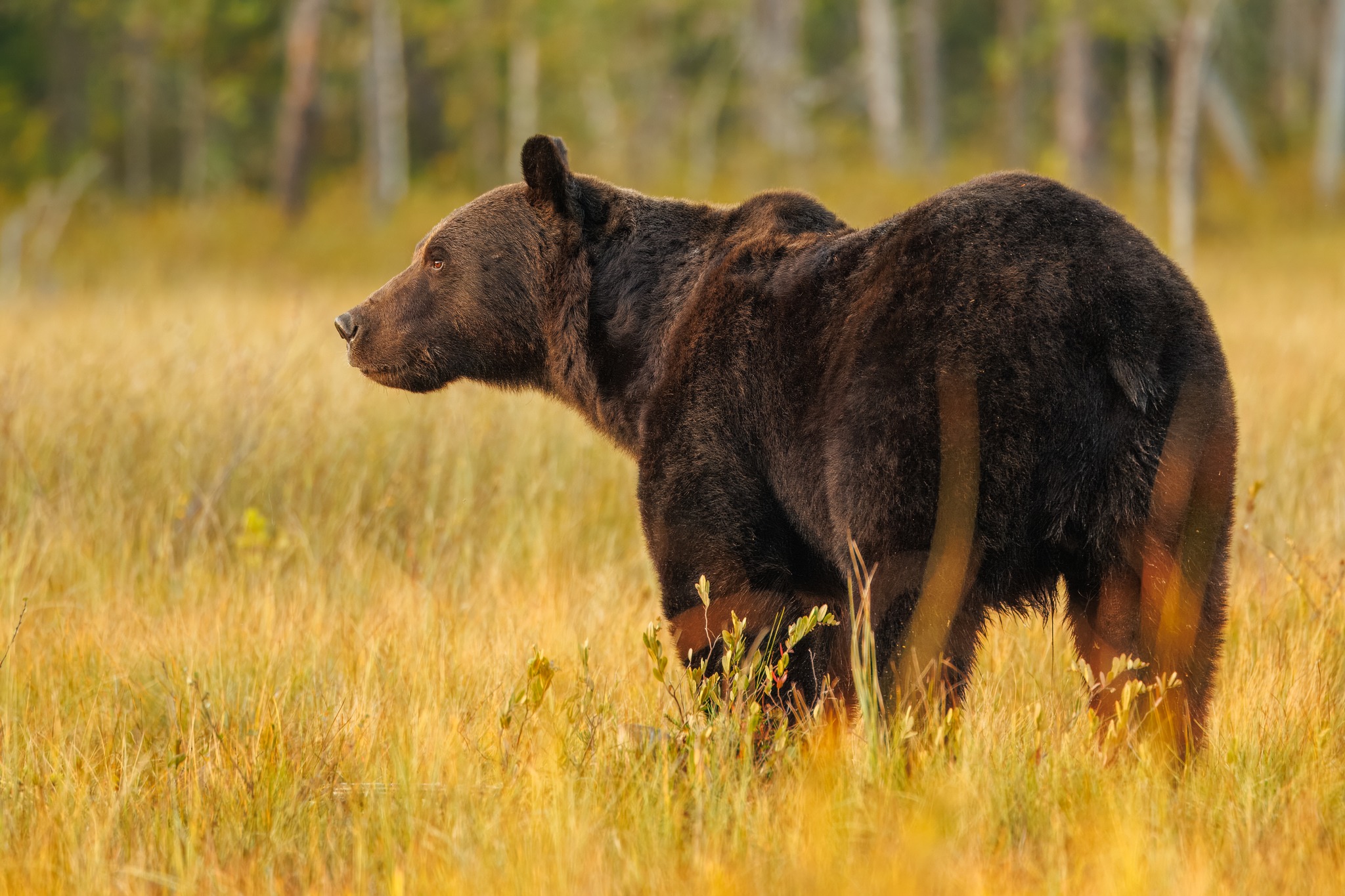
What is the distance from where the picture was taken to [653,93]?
3688cm

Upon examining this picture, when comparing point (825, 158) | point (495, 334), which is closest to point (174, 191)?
point (825, 158)

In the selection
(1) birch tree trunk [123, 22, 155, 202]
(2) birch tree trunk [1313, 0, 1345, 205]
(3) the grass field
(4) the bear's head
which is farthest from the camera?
(1) birch tree trunk [123, 22, 155, 202]

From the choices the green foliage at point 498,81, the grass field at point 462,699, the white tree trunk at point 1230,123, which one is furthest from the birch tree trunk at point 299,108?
the grass field at point 462,699

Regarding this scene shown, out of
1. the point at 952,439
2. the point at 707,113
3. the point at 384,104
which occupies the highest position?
the point at 707,113

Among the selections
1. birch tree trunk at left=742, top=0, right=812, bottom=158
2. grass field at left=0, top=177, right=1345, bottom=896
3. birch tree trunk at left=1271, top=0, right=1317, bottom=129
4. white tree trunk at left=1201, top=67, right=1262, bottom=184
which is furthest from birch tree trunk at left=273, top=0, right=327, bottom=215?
birch tree trunk at left=1271, top=0, right=1317, bottom=129

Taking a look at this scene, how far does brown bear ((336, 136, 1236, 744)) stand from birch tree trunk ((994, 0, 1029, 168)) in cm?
2125

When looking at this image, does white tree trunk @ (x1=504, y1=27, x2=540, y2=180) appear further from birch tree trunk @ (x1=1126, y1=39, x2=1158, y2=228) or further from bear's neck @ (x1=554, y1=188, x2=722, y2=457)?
bear's neck @ (x1=554, y1=188, x2=722, y2=457)

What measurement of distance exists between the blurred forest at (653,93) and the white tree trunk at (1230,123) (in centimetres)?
5

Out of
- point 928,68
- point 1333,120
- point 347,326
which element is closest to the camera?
point 347,326

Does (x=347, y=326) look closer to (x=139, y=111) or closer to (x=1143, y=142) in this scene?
(x=1143, y=142)

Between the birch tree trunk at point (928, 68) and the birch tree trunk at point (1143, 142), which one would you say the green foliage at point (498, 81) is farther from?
the birch tree trunk at point (928, 68)

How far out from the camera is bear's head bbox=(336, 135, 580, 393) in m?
4.20

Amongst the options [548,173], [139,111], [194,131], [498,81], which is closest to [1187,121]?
[548,173]

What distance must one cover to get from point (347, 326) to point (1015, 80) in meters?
25.9
